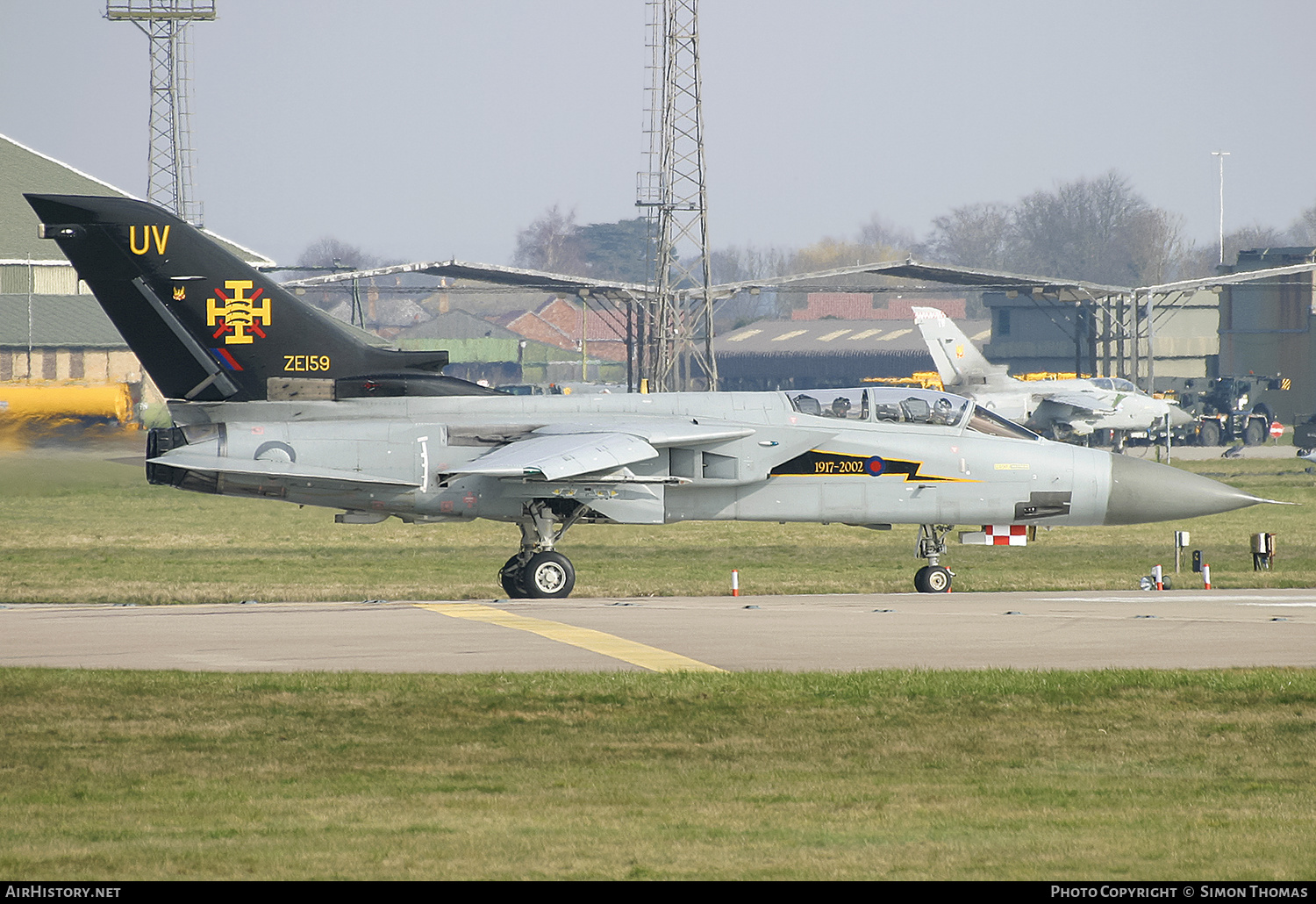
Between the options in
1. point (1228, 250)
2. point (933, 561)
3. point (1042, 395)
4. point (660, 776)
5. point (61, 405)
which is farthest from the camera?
point (1228, 250)

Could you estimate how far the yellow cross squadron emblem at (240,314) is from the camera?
19.1 metres

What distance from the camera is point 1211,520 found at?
3391cm

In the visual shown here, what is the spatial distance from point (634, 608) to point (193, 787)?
28.5 feet

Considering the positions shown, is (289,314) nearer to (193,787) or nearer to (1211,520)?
(193,787)

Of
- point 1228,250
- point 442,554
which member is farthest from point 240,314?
point 1228,250

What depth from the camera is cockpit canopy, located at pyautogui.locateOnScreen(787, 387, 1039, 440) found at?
19906mm

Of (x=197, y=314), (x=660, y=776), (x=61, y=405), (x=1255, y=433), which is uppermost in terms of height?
(x=197, y=314)

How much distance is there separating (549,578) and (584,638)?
4.63 meters

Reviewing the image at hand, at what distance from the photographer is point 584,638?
14.6m

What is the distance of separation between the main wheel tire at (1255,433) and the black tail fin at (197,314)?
5691cm

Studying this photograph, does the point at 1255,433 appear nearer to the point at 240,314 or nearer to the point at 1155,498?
the point at 1155,498

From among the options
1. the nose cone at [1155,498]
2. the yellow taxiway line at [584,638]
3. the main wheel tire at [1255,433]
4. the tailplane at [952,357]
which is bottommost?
the yellow taxiway line at [584,638]

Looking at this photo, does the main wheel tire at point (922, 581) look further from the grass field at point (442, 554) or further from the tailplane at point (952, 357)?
the tailplane at point (952, 357)

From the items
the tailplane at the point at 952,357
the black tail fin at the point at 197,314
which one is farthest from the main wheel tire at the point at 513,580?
the tailplane at the point at 952,357
